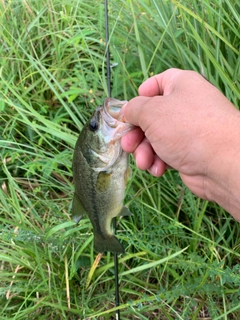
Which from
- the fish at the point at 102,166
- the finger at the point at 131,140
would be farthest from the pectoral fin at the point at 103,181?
the finger at the point at 131,140

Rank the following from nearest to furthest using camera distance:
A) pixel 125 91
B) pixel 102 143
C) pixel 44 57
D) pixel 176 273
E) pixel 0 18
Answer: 1. pixel 102 143
2. pixel 176 273
3. pixel 125 91
4. pixel 0 18
5. pixel 44 57

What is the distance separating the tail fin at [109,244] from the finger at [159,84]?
727 mm

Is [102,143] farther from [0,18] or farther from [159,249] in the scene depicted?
[0,18]

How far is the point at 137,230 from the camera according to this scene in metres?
2.01

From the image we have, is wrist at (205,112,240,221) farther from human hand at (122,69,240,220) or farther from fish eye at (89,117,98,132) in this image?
fish eye at (89,117,98,132)

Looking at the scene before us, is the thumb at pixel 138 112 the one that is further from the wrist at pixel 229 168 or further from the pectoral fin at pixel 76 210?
the pectoral fin at pixel 76 210

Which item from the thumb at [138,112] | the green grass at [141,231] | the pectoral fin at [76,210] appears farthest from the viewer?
the green grass at [141,231]

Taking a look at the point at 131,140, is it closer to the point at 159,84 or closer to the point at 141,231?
the point at 159,84

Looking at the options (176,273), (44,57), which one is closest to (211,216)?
(176,273)

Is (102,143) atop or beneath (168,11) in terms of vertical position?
beneath

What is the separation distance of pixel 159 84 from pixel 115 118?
342mm

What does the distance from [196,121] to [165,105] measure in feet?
0.47

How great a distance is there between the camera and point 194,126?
135 centimetres

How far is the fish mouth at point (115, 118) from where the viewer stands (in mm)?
1443
